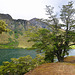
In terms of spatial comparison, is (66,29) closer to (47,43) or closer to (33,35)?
(47,43)

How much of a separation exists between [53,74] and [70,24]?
45.9 feet

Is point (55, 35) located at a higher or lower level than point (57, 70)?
higher

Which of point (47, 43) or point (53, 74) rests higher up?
point (47, 43)

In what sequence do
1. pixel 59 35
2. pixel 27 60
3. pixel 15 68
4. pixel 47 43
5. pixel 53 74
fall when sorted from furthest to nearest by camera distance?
pixel 27 60 < pixel 15 68 < pixel 59 35 < pixel 47 43 < pixel 53 74

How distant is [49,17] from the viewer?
2011 cm

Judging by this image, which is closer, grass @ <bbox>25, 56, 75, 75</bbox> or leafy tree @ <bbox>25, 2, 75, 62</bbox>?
grass @ <bbox>25, 56, 75, 75</bbox>

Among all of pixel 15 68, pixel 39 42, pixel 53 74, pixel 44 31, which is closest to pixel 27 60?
pixel 15 68

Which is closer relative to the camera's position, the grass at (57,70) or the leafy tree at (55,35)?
the grass at (57,70)

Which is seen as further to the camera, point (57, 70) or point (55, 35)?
point (55, 35)

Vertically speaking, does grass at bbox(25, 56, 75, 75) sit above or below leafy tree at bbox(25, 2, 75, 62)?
below

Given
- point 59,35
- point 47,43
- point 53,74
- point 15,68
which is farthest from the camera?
point 15,68

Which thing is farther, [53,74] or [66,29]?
[66,29]

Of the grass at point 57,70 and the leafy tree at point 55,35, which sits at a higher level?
the leafy tree at point 55,35

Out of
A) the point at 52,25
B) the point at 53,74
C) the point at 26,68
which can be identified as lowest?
the point at 26,68
